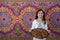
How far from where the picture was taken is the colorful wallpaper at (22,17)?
3.91m

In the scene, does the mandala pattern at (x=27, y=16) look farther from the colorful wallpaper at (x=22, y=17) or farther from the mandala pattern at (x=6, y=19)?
the mandala pattern at (x=6, y=19)

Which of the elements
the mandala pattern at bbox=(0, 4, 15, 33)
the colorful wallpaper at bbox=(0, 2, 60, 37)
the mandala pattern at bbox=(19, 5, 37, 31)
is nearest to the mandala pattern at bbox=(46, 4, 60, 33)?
the colorful wallpaper at bbox=(0, 2, 60, 37)

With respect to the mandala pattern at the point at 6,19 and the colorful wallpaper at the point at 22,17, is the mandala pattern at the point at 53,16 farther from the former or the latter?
the mandala pattern at the point at 6,19

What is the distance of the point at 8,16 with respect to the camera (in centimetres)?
396

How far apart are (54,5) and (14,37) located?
1147 mm

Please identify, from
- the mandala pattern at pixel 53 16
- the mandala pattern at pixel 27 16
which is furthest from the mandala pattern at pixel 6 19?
the mandala pattern at pixel 53 16

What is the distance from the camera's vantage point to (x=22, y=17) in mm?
3936

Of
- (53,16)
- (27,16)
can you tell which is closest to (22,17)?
(27,16)

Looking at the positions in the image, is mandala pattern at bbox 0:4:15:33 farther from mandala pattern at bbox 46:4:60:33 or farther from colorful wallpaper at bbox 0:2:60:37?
A: mandala pattern at bbox 46:4:60:33

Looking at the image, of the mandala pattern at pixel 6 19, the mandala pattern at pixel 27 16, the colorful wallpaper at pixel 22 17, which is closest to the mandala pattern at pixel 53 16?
the colorful wallpaper at pixel 22 17

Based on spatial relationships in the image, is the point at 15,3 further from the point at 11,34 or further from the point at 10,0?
the point at 11,34

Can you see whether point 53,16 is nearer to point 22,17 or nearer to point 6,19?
point 22,17

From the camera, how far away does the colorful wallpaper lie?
3.91m

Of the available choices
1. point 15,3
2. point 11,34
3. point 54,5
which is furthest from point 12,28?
point 54,5
